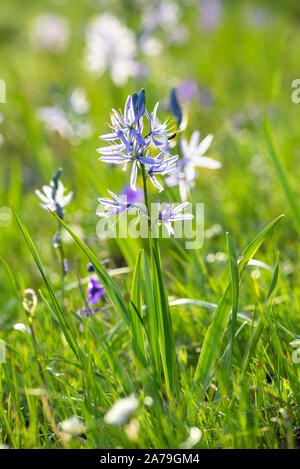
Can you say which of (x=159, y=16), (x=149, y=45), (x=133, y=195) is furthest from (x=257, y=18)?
(x=133, y=195)

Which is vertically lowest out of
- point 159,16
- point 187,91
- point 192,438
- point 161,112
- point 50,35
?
point 192,438

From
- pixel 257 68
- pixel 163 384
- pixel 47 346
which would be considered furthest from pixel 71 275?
pixel 257 68

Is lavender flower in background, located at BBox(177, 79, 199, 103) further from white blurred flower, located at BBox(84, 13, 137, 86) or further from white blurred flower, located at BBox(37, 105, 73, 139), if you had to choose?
white blurred flower, located at BBox(37, 105, 73, 139)

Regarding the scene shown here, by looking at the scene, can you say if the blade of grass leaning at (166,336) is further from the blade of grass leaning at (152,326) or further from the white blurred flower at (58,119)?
the white blurred flower at (58,119)

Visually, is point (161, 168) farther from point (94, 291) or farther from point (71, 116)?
point (71, 116)

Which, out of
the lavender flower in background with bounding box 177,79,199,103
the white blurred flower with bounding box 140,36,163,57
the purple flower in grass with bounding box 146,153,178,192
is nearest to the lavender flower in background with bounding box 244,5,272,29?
the lavender flower in background with bounding box 177,79,199,103

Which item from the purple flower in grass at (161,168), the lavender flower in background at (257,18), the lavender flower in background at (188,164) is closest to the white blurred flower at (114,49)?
the lavender flower in background at (188,164)
